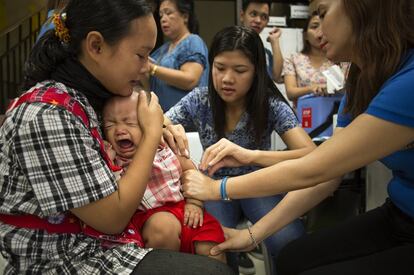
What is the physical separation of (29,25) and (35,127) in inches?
116

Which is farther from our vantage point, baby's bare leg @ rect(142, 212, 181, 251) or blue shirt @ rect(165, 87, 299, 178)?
blue shirt @ rect(165, 87, 299, 178)

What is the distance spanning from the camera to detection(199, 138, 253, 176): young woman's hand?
1.50 m

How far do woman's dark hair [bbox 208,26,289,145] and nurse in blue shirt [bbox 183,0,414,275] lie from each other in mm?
427

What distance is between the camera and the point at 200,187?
1.40 m

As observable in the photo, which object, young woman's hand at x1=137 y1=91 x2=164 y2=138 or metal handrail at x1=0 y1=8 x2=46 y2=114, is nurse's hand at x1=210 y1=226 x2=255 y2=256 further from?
metal handrail at x1=0 y1=8 x2=46 y2=114

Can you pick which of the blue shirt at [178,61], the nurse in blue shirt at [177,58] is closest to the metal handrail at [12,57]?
the nurse in blue shirt at [177,58]

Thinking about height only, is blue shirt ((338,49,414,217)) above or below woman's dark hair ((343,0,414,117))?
below

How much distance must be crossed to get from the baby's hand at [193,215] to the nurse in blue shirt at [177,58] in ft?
4.33

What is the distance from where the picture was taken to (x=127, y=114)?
1.32m

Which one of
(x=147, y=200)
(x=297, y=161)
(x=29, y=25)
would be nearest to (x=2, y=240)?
(x=147, y=200)

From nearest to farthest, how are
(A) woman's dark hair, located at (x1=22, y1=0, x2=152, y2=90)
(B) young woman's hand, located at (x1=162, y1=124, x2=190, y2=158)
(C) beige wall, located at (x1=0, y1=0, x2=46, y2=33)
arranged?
1. (A) woman's dark hair, located at (x1=22, y1=0, x2=152, y2=90)
2. (B) young woman's hand, located at (x1=162, y1=124, x2=190, y2=158)
3. (C) beige wall, located at (x1=0, y1=0, x2=46, y2=33)

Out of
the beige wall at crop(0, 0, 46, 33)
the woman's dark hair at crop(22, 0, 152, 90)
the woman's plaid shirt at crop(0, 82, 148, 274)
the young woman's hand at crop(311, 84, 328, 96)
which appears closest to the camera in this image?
the woman's plaid shirt at crop(0, 82, 148, 274)

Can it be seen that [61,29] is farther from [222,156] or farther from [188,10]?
[188,10]

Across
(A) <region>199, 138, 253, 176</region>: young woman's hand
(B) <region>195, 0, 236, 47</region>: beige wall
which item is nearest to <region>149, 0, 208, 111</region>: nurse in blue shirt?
(A) <region>199, 138, 253, 176</region>: young woman's hand
